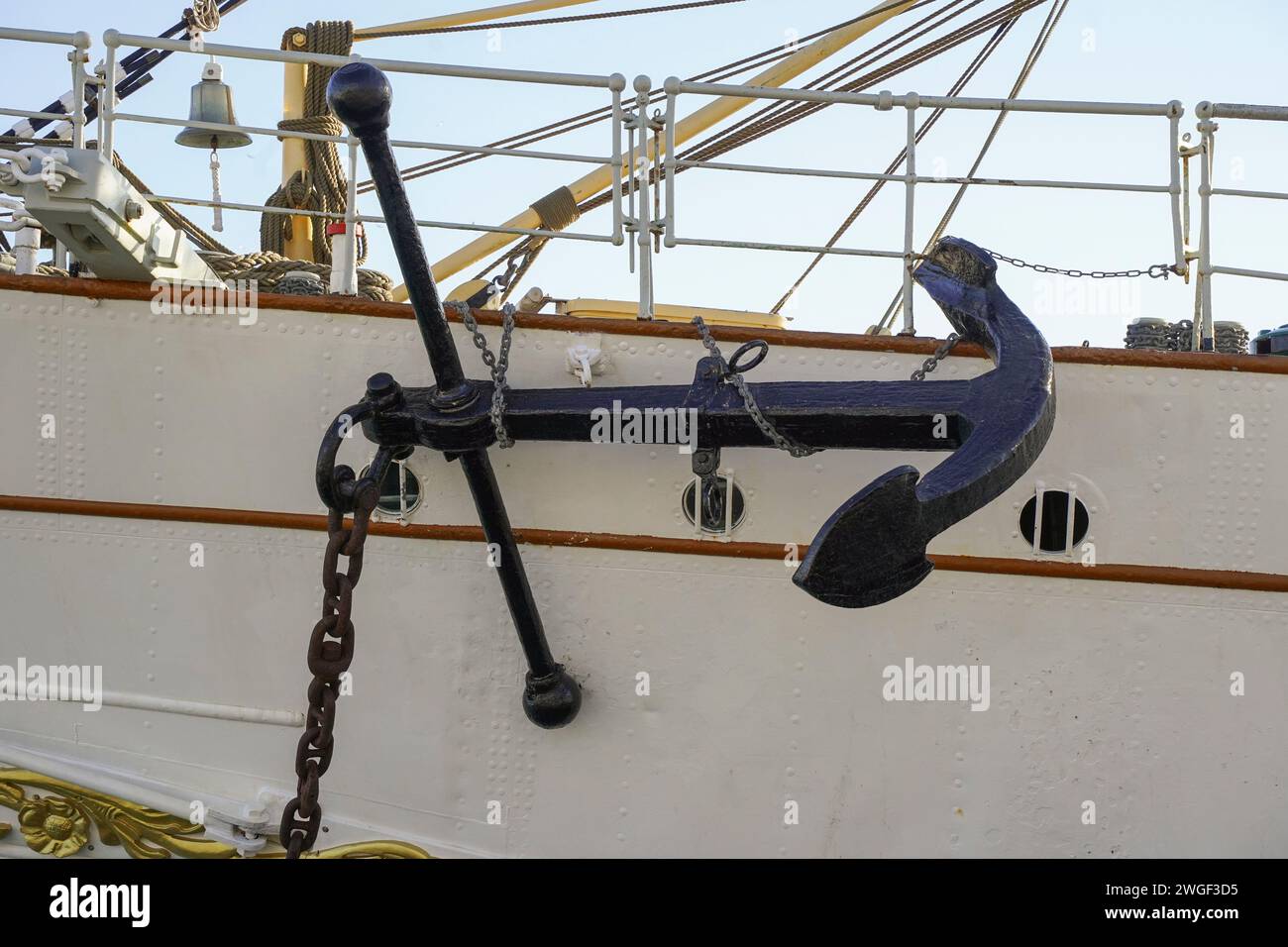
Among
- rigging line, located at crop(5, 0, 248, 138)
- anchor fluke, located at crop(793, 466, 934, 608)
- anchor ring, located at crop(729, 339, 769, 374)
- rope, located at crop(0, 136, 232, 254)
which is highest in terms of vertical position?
rigging line, located at crop(5, 0, 248, 138)

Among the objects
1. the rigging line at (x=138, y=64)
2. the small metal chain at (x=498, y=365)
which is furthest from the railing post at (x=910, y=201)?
the rigging line at (x=138, y=64)

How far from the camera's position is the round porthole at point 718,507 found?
12.8 ft

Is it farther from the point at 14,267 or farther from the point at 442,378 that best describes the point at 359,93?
the point at 14,267

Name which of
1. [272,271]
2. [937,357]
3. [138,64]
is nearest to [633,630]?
[937,357]

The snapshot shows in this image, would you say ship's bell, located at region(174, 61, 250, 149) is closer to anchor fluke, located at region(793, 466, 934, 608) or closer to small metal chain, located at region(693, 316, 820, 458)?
small metal chain, located at region(693, 316, 820, 458)

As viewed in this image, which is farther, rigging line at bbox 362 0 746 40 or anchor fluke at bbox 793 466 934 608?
rigging line at bbox 362 0 746 40

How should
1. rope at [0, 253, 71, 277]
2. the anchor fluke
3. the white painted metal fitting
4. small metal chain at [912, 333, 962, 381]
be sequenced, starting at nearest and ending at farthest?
the anchor fluke
small metal chain at [912, 333, 962, 381]
the white painted metal fitting
rope at [0, 253, 71, 277]

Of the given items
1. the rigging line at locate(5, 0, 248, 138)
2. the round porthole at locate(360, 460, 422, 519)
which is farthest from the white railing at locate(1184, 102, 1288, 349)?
the rigging line at locate(5, 0, 248, 138)

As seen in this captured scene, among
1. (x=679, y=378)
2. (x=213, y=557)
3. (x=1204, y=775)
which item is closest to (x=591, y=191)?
(x=679, y=378)

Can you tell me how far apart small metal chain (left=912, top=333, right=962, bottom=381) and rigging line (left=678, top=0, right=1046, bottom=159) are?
2.50 meters

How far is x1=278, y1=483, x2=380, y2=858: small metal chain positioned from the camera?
269cm

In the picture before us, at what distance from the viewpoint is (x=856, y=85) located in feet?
20.5

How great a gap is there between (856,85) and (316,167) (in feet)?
8.92
